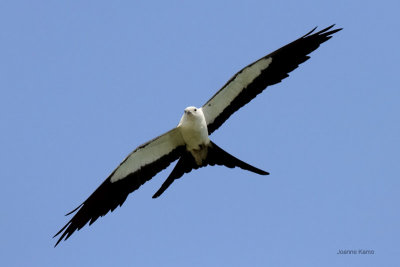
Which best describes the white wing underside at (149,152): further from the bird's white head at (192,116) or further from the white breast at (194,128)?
the bird's white head at (192,116)

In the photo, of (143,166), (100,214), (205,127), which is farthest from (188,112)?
(100,214)

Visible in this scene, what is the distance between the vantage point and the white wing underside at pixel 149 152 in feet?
48.5

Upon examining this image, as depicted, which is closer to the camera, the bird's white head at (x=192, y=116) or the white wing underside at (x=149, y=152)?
the bird's white head at (x=192, y=116)

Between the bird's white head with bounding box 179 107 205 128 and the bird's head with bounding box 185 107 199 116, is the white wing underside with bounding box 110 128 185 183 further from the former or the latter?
the bird's head with bounding box 185 107 199 116

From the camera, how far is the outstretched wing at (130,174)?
1481 cm

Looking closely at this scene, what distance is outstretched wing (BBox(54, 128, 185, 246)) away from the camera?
14.8m

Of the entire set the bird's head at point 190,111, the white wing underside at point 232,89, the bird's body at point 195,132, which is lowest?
the bird's body at point 195,132

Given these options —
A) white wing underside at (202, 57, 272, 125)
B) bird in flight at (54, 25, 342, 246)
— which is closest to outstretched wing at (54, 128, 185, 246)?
bird in flight at (54, 25, 342, 246)

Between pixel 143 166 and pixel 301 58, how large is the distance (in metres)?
3.30

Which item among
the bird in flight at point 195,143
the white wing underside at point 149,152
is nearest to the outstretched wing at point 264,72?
the bird in flight at point 195,143

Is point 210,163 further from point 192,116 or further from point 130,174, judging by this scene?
point 130,174

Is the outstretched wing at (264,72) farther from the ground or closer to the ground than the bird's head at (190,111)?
farther from the ground

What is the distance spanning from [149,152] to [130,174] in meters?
0.50

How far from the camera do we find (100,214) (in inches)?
584
